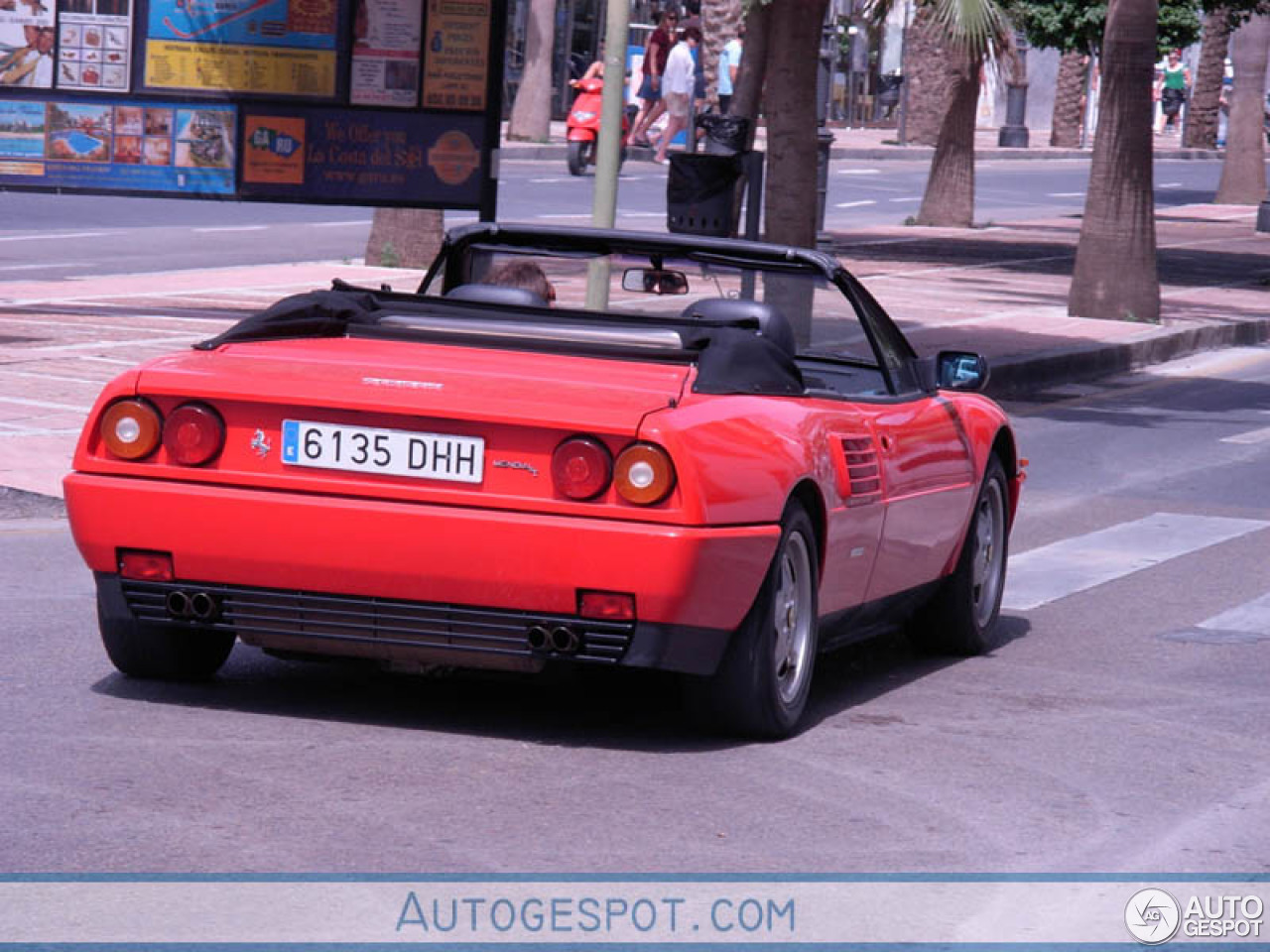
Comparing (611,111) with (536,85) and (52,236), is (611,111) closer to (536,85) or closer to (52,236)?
(52,236)

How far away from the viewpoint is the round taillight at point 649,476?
568 centimetres

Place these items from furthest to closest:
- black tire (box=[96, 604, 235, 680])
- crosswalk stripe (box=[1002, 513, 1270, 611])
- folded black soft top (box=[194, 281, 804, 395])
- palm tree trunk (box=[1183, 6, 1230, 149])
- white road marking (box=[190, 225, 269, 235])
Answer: palm tree trunk (box=[1183, 6, 1230, 149]) → white road marking (box=[190, 225, 269, 235]) → crosswalk stripe (box=[1002, 513, 1270, 611]) → black tire (box=[96, 604, 235, 680]) → folded black soft top (box=[194, 281, 804, 395])

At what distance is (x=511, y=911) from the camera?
4.58 meters

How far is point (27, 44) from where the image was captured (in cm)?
1617

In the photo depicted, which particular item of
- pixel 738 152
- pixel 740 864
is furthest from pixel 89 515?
pixel 738 152

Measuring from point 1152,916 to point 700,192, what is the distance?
10577mm

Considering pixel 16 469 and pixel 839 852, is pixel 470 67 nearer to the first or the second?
pixel 16 469

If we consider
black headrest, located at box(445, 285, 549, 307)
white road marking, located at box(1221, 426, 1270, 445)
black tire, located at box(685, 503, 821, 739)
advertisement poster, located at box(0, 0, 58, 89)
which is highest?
advertisement poster, located at box(0, 0, 58, 89)

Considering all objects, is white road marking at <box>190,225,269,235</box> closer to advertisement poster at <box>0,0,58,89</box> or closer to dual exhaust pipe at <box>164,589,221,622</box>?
advertisement poster at <box>0,0,58,89</box>

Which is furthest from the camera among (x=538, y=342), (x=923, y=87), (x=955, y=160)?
(x=923, y=87)

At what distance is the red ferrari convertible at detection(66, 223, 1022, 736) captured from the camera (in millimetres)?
5719
